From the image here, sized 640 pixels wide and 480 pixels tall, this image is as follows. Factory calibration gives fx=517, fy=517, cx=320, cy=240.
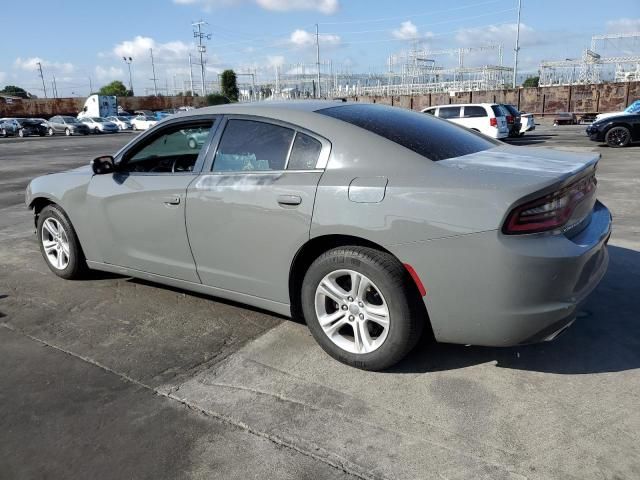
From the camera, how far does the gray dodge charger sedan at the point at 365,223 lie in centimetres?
262

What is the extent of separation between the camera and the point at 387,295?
2.88 meters

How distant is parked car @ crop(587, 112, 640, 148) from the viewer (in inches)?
634

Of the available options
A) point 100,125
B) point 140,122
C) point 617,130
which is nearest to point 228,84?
point 140,122

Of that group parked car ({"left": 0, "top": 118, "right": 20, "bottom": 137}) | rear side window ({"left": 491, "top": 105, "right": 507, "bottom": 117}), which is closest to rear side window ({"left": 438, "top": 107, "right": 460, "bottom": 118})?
rear side window ({"left": 491, "top": 105, "right": 507, "bottom": 117})

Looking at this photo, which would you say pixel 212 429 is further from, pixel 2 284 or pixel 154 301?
pixel 2 284

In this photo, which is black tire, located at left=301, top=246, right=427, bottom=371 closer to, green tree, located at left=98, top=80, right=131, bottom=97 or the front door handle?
the front door handle

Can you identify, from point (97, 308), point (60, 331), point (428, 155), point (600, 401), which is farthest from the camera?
point (97, 308)

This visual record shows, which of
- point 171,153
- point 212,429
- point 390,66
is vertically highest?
point 390,66

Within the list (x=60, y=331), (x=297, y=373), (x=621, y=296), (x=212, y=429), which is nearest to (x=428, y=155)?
(x=297, y=373)

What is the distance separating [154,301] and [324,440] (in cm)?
240

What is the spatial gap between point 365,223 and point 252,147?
1.10 m

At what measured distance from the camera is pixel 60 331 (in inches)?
151

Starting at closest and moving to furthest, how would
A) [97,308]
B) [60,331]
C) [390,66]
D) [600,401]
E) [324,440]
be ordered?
1. [324,440]
2. [600,401]
3. [60,331]
4. [97,308]
5. [390,66]

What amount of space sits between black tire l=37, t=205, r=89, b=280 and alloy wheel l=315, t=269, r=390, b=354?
106 inches
